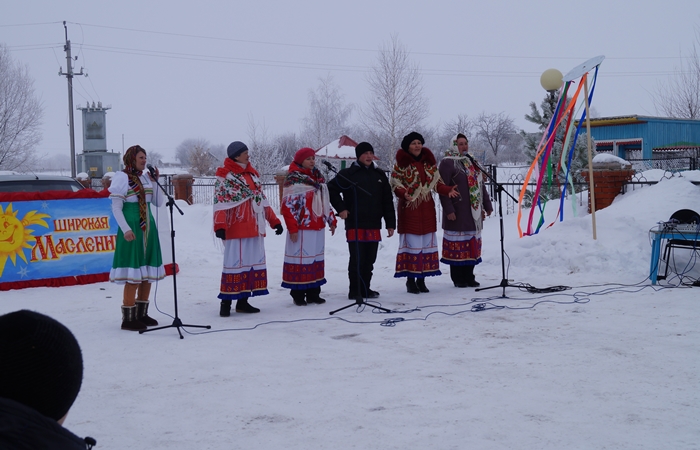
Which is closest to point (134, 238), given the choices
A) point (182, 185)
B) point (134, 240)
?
point (134, 240)

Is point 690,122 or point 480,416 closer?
point 480,416

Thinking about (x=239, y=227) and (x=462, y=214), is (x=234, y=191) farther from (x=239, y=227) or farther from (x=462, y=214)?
(x=462, y=214)

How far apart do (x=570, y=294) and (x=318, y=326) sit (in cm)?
304

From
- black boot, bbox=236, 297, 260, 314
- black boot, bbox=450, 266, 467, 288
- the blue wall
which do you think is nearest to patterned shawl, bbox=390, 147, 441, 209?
black boot, bbox=450, 266, 467, 288

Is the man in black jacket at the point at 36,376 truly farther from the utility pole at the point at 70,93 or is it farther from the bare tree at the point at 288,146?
the bare tree at the point at 288,146

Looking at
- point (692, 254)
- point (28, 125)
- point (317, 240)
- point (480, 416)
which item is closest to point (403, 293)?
point (317, 240)

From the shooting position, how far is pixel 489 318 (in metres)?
6.44

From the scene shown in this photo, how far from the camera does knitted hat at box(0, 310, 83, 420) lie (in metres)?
1.30

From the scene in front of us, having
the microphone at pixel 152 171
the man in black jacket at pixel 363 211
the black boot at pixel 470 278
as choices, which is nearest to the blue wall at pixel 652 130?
the black boot at pixel 470 278

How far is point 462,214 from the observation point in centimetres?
838

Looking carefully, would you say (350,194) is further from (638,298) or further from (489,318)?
(638,298)

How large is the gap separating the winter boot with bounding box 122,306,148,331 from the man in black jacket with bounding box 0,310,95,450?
5.25 metres

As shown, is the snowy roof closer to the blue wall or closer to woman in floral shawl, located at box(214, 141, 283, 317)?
woman in floral shawl, located at box(214, 141, 283, 317)

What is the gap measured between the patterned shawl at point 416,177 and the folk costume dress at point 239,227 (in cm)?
186
